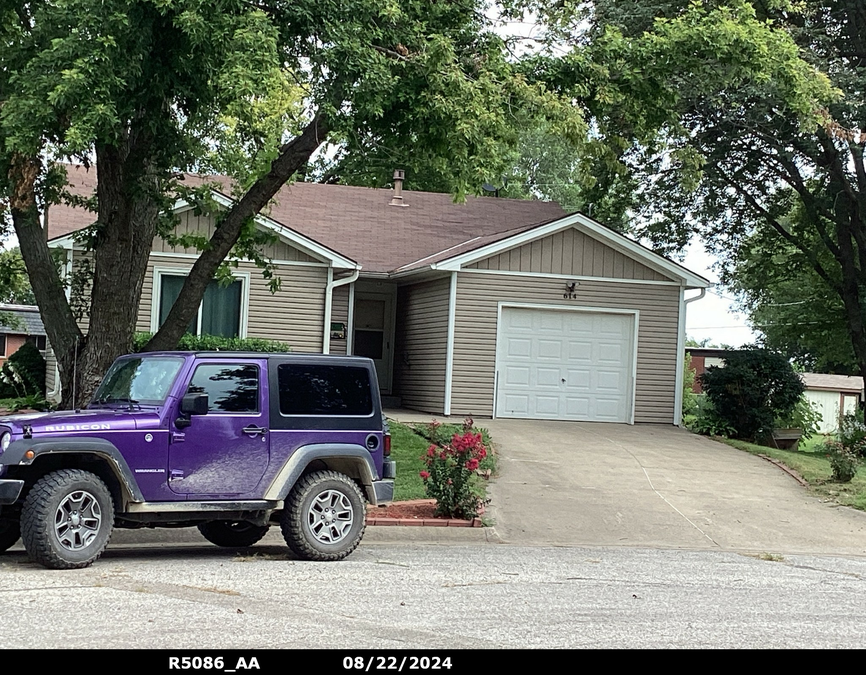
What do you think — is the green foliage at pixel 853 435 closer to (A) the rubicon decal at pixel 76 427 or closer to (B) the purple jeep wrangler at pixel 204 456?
(B) the purple jeep wrangler at pixel 204 456

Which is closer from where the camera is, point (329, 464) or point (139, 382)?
point (139, 382)

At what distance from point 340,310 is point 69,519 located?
16.0 metres

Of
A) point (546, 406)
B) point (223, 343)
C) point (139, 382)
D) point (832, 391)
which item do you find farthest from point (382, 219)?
point (832, 391)

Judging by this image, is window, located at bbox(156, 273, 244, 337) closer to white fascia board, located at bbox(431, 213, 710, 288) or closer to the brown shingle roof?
the brown shingle roof

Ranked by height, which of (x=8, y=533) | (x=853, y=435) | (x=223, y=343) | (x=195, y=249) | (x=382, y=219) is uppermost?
(x=382, y=219)

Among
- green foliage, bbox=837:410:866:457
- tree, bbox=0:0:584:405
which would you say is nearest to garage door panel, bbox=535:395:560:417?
green foliage, bbox=837:410:866:457

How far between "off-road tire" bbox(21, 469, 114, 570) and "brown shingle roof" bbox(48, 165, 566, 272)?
15.1 meters

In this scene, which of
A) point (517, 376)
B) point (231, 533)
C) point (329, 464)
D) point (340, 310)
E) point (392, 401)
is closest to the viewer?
point (329, 464)

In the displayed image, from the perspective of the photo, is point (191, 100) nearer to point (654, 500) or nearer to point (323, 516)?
point (323, 516)

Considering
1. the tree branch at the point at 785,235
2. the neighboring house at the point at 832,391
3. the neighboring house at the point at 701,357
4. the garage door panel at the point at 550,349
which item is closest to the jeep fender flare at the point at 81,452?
the garage door panel at the point at 550,349

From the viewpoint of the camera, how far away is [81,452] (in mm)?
9289

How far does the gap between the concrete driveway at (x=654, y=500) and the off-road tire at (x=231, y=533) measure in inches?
121

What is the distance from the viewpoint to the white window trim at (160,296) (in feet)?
73.4

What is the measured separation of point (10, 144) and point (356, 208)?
1770 centimetres
